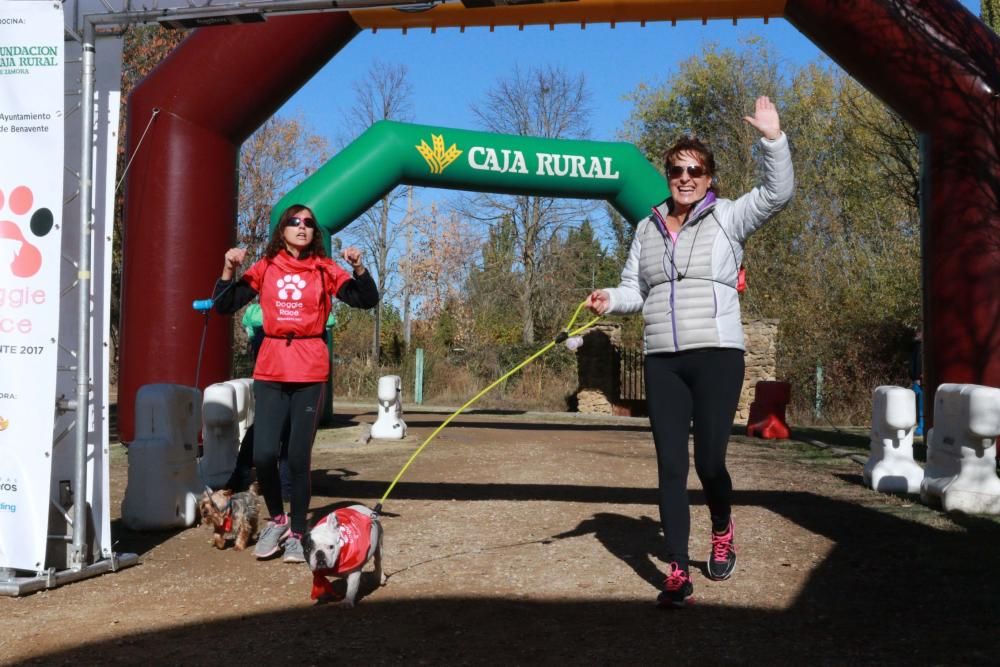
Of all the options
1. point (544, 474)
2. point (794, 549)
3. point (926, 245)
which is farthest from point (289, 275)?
point (926, 245)

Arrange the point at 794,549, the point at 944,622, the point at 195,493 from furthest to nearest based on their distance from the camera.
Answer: the point at 195,493 < the point at 794,549 < the point at 944,622

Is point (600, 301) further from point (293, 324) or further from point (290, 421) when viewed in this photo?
point (290, 421)

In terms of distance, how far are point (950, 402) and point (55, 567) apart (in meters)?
6.50

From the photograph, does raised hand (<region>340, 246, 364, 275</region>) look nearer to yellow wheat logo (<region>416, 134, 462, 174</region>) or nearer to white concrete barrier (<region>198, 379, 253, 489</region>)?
white concrete barrier (<region>198, 379, 253, 489</region>)

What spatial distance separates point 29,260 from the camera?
198 inches

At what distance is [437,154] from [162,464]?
7.62m

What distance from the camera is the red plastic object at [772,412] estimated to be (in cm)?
1456

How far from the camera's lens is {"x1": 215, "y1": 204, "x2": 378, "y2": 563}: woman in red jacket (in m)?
5.32

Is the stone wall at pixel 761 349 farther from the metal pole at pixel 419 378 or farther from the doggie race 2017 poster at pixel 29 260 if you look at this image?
the doggie race 2017 poster at pixel 29 260

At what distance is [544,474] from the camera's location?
9789mm

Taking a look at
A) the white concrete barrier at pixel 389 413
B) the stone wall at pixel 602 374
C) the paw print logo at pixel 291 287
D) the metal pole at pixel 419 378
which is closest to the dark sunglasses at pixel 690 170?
the paw print logo at pixel 291 287

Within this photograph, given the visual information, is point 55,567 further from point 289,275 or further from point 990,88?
point 990,88

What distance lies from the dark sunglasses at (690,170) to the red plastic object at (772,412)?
1041 centimetres

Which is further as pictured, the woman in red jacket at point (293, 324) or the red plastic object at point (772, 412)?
the red plastic object at point (772, 412)
